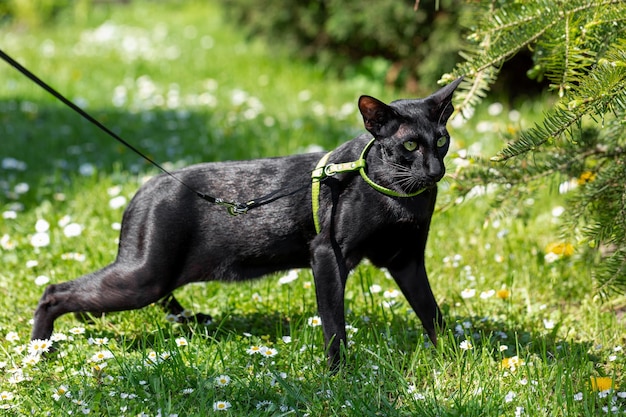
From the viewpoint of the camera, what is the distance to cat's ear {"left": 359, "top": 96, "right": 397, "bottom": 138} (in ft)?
8.93

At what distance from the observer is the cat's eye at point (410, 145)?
9.07 ft

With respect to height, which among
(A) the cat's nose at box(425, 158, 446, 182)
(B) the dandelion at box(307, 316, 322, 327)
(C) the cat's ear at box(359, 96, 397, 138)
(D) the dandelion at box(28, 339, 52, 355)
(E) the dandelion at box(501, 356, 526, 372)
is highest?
(C) the cat's ear at box(359, 96, 397, 138)

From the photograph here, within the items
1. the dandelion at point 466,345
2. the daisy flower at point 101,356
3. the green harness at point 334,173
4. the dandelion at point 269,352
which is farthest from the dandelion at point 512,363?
the daisy flower at point 101,356

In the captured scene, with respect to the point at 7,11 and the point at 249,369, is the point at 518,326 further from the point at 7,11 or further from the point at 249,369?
the point at 7,11

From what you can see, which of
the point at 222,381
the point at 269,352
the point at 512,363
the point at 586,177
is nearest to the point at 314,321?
the point at 269,352

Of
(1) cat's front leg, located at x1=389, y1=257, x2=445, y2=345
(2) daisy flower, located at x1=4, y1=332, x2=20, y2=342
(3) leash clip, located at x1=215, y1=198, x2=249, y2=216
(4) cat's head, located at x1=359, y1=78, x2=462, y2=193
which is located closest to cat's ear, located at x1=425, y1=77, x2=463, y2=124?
(4) cat's head, located at x1=359, y1=78, x2=462, y2=193

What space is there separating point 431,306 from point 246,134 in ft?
10.5

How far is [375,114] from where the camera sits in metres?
2.78

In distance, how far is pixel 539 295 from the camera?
12.6 feet

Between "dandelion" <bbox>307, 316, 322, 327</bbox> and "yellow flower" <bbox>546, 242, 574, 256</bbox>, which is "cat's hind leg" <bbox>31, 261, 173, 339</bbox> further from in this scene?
"yellow flower" <bbox>546, 242, 574, 256</bbox>

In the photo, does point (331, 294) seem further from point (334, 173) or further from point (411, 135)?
point (411, 135)

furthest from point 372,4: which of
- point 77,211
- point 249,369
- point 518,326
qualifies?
point 249,369

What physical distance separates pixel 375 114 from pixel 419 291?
78 centimetres

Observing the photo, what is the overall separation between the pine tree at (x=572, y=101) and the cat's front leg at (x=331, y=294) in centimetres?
70
